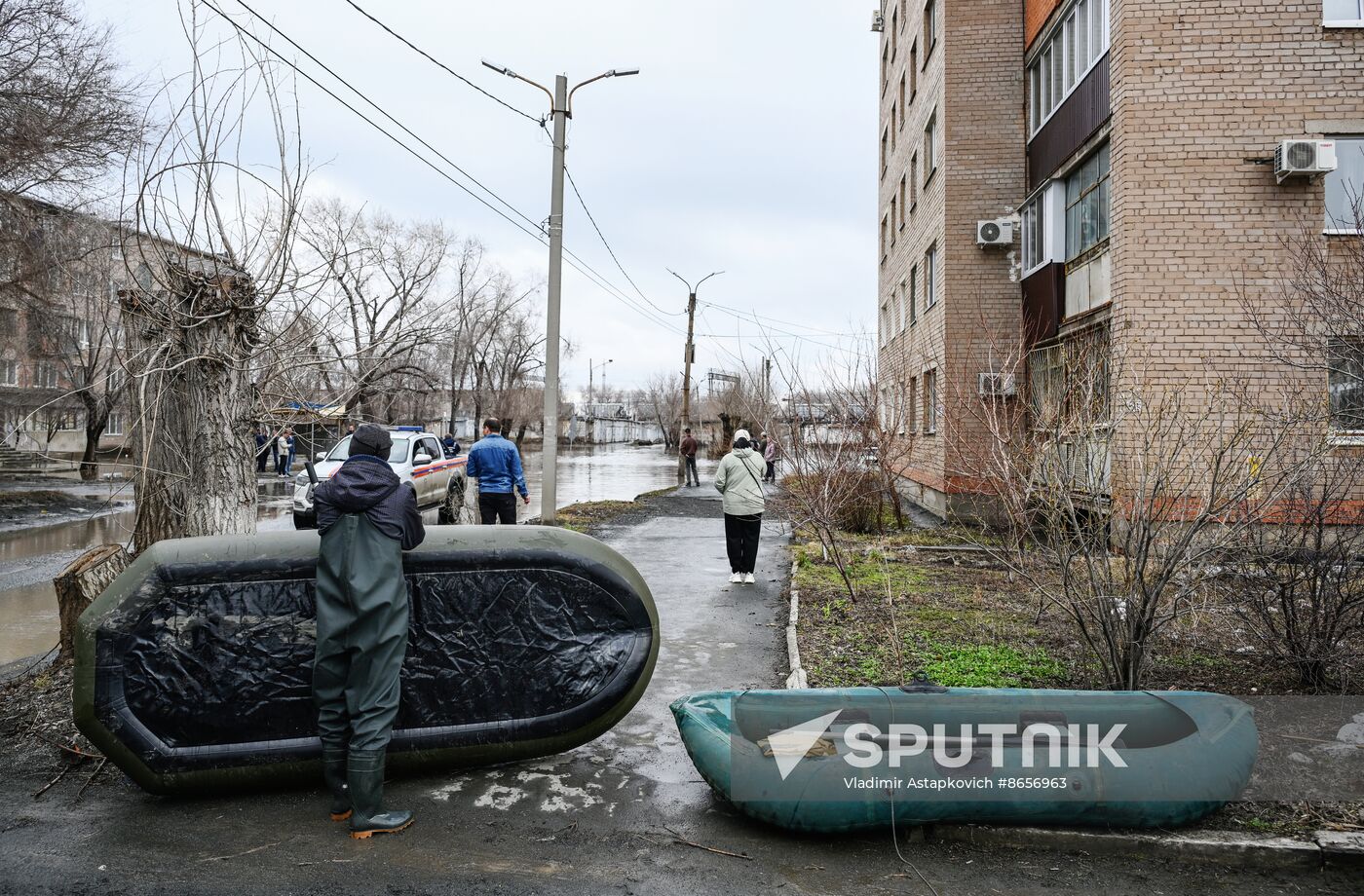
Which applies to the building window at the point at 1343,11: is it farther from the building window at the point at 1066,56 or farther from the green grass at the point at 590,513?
the green grass at the point at 590,513

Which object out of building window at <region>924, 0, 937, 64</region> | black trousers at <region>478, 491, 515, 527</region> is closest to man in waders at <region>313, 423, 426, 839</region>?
black trousers at <region>478, 491, 515, 527</region>

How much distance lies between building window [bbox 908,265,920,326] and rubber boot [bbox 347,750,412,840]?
1869cm

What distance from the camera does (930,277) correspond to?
19.3 metres

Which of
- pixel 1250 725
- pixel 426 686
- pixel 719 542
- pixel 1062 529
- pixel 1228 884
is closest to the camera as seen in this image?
pixel 1228 884

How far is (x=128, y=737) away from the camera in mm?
3836

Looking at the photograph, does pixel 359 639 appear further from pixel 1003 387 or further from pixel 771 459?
pixel 771 459

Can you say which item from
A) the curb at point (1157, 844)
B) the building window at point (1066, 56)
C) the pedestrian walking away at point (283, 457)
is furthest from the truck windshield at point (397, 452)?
the pedestrian walking away at point (283, 457)

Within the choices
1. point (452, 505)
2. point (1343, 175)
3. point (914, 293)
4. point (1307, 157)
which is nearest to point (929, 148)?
point (914, 293)

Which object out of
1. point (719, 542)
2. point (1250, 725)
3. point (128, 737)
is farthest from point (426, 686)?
point (719, 542)

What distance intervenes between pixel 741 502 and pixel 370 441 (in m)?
5.99

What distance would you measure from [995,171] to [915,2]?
6.94 m

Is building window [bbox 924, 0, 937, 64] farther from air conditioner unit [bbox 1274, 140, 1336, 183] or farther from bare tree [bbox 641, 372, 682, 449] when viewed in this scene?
bare tree [bbox 641, 372, 682, 449]

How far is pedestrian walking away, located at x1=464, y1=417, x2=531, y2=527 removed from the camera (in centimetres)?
1020

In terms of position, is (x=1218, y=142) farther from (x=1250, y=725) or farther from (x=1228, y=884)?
(x=1228, y=884)
